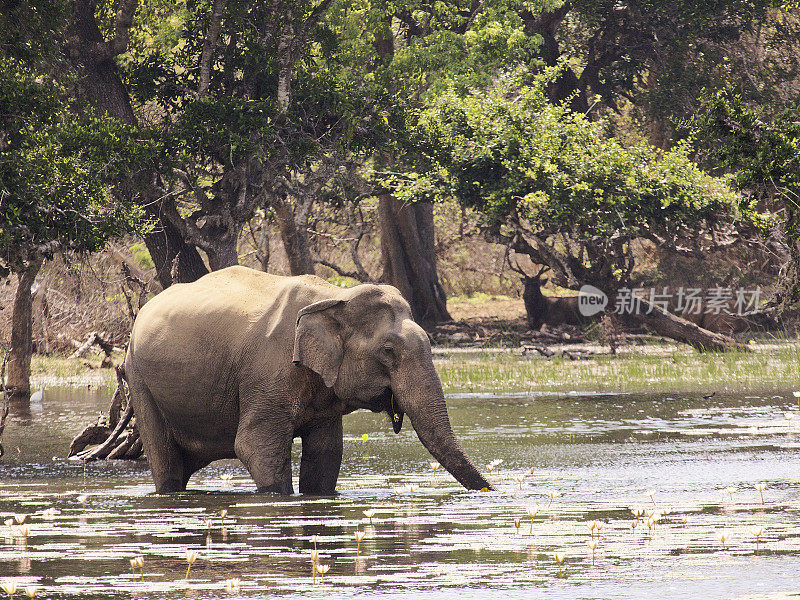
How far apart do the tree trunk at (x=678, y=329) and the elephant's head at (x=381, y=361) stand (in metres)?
21.4

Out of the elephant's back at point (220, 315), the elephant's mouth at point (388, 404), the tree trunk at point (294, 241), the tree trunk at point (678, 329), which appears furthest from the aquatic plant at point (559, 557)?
the tree trunk at point (294, 241)

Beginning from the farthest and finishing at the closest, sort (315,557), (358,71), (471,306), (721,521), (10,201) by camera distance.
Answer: (471,306) < (358,71) < (10,201) < (721,521) < (315,557)

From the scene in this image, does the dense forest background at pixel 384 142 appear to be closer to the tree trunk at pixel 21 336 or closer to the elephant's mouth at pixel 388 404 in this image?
the tree trunk at pixel 21 336

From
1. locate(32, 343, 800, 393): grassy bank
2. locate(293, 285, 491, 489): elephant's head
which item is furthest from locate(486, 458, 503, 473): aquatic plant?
locate(32, 343, 800, 393): grassy bank

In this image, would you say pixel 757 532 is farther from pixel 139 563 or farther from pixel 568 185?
pixel 568 185

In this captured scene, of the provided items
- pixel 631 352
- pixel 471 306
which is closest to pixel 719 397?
pixel 631 352

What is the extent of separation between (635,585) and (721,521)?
2.39 meters

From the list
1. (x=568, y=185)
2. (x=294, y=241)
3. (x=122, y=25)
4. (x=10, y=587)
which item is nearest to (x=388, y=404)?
(x=10, y=587)

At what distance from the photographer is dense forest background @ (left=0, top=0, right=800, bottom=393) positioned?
16922mm

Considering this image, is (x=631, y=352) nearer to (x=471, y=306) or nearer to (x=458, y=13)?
(x=458, y=13)

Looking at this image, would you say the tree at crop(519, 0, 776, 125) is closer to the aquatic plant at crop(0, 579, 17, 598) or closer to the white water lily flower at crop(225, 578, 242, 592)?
the white water lily flower at crop(225, 578, 242, 592)

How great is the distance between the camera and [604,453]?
14203mm

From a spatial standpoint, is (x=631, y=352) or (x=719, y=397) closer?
(x=719, y=397)

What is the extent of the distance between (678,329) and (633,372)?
6.72 metres
